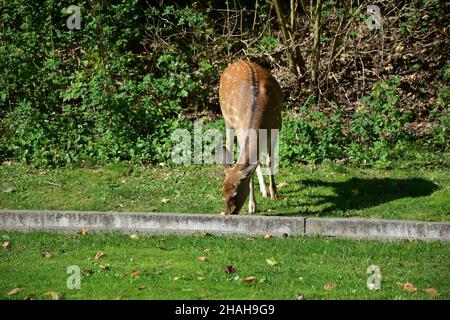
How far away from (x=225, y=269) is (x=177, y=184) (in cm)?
446

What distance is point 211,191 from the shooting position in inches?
477

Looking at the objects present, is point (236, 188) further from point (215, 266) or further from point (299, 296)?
point (299, 296)

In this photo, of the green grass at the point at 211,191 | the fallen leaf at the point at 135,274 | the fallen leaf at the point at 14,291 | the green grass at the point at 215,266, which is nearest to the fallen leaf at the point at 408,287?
the green grass at the point at 215,266

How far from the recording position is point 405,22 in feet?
55.0

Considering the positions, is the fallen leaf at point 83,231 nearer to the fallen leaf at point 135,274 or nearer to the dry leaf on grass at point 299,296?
the fallen leaf at point 135,274

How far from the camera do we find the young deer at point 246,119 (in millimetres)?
10430

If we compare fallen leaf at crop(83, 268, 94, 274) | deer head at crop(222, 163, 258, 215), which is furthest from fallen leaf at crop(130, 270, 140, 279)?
deer head at crop(222, 163, 258, 215)

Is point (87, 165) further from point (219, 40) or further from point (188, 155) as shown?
point (219, 40)

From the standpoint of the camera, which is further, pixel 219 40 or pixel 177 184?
pixel 219 40

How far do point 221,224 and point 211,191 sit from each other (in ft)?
7.57

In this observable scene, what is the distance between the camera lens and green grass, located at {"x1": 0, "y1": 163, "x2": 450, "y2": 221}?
36.1 ft

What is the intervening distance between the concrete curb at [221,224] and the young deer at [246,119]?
2.01ft

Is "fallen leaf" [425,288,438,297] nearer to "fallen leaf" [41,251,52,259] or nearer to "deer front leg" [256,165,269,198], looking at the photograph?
"fallen leaf" [41,251,52,259]
